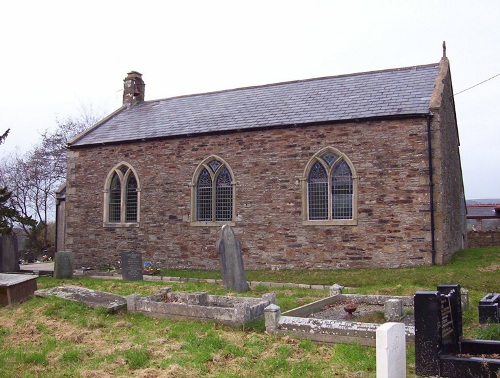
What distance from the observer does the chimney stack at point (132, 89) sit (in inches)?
1008

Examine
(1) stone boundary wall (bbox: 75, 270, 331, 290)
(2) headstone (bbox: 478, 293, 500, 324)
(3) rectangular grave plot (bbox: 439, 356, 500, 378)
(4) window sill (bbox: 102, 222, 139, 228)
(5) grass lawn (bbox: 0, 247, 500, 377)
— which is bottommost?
(5) grass lawn (bbox: 0, 247, 500, 377)

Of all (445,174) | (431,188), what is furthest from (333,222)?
(445,174)

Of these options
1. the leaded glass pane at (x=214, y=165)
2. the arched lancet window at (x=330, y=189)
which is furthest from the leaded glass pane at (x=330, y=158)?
the leaded glass pane at (x=214, y=165)

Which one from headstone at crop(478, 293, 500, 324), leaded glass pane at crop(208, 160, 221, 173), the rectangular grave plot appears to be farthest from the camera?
leaded glass pane at crop(208, 160, 221, 173)

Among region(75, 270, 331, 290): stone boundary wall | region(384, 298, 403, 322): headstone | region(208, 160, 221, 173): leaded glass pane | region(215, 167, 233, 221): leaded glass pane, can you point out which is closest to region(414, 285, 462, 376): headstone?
region(384, 298, 403, 322): headstone

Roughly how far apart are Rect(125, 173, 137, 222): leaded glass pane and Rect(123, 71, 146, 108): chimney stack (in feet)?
20.6

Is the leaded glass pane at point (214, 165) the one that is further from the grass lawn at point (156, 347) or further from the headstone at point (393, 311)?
the headstone at point (393, 311)

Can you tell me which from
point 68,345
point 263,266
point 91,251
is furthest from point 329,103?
point 68,345

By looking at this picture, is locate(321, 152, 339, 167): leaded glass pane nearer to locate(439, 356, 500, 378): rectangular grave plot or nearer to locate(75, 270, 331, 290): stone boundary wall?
locate(75, 270, 331, 290): stone boundary wall

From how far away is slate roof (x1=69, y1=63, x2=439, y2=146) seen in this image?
17062 millimetres

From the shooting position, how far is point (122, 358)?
6758mm

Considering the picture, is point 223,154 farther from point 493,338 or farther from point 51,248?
point 51,248

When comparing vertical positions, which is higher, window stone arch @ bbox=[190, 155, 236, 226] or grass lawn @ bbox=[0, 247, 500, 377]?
window stone arch @ bbox=[190, 155, 236, 226]

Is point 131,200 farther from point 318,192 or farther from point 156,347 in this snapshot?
point 156,347
